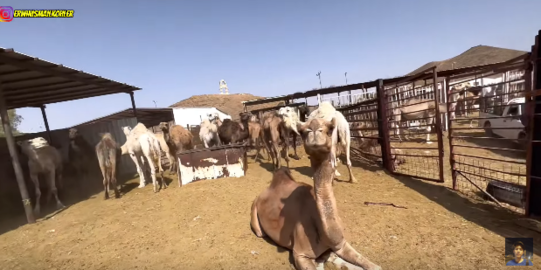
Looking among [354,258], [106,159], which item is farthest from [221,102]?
[354,258]

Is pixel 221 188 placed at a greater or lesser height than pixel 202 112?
lesser

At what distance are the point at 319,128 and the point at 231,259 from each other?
8.27 ft

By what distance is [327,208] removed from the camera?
311 centimetres

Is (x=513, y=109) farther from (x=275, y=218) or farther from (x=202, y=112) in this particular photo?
(x=202, y=112)

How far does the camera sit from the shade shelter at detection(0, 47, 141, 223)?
651cm

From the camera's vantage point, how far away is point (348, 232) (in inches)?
171

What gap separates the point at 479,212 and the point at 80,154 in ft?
44.2

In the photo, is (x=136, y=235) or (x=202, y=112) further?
(x=202, y=112)

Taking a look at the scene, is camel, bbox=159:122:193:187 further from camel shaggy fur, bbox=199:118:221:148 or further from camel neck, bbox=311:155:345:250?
camel neck, bbox=311:155:345:250

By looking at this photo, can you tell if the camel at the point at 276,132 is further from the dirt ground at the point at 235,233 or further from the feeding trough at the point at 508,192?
the feeding trough at the point at 508,192

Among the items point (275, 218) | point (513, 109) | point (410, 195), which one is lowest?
point (410, 195)

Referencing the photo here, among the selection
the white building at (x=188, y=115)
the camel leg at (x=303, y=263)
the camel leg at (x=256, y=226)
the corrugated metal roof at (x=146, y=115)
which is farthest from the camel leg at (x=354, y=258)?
the white building at (x=188, y=115)

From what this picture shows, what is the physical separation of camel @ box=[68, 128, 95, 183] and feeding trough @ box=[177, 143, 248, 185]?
19.3 feet

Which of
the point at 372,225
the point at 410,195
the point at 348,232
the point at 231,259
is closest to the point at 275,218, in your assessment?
the point at 231,259
